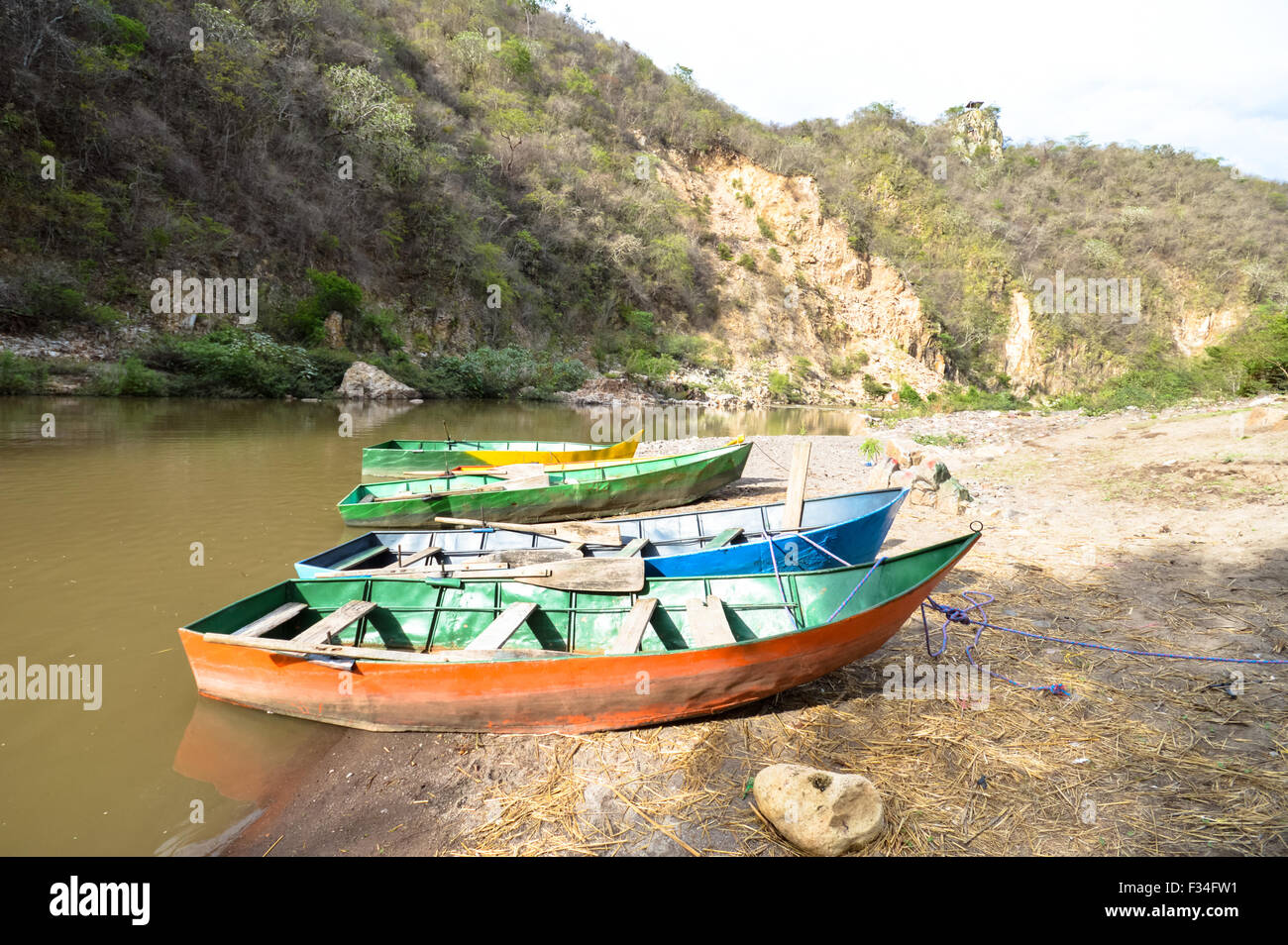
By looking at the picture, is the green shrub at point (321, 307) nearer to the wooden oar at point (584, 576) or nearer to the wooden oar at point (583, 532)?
the wooden oar at point (583, 532)

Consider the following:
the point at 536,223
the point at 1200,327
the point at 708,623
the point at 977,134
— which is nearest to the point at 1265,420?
the point at 708,623

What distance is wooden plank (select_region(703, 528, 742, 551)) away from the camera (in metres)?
6.20

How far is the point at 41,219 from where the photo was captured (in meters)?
19.9

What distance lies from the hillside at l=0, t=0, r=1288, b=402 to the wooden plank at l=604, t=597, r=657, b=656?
21198 mm

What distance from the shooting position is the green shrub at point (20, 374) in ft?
53.7

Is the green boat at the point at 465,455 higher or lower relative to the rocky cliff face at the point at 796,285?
lower

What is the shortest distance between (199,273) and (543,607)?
25.9 meters

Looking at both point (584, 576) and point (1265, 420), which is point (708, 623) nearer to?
point (584, 576)

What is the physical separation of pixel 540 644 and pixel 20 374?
67.5 feet

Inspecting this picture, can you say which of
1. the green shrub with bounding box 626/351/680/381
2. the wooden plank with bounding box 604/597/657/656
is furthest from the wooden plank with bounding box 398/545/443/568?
the green shrub with bounding box 626/351/680/381

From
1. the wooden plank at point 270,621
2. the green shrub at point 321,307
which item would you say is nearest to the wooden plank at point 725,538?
the wooden plank at point 270,621

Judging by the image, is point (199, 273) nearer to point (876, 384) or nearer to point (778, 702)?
point (778, 702)

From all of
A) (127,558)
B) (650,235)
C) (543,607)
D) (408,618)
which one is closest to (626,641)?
(543,607)

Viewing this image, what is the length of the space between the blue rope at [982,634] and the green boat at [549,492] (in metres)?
4.82
